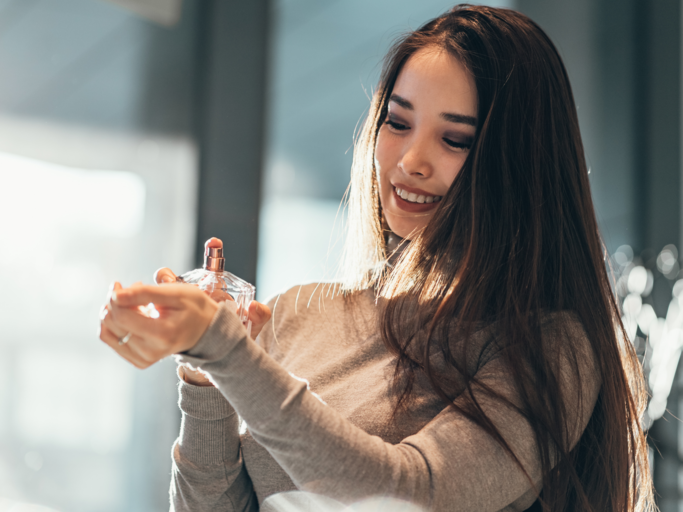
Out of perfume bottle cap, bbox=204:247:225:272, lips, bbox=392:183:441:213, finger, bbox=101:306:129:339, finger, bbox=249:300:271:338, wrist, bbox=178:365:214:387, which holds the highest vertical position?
lips, bbox=392:183:441:213

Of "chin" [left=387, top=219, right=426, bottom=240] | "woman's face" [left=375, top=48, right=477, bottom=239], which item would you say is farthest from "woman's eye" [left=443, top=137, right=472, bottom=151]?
"chin" [left=387, top=219, right=426, bottom=240]

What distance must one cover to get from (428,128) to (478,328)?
1.04 ft

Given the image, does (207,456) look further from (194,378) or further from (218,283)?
(218,283)

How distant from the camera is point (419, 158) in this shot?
944 mm

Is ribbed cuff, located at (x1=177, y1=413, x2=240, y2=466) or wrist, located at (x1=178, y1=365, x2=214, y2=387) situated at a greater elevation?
wrist, located at (x1=178, y1=365, x2=214, y2=387)

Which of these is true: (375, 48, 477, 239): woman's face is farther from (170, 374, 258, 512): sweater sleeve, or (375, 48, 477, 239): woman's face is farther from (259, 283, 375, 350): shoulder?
(170, 374, 258, 512): sweater sleeve

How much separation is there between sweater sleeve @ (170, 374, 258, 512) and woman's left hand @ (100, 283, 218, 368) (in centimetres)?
32

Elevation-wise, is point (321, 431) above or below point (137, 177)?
below

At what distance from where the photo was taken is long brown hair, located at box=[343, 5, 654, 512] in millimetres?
860

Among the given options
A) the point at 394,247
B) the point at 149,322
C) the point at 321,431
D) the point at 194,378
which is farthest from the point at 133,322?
the point at 394,247

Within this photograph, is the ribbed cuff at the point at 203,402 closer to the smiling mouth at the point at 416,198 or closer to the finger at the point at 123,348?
the finger at the point at 123,348

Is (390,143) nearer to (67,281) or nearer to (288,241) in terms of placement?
(288,241)

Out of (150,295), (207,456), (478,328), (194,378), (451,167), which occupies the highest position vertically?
(451,167)

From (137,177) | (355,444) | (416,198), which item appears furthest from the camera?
(137,177)
